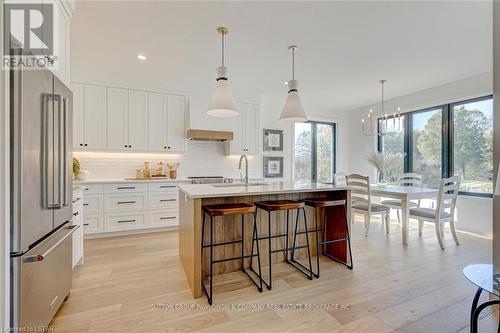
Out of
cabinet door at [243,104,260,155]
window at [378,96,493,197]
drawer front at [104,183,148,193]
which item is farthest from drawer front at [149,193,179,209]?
window at [378,96,493,197]

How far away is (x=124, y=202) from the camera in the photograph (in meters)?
3.86

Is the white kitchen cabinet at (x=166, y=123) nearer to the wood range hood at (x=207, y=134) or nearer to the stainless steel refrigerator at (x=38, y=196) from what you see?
the wood range hood at (x=207, y=134)

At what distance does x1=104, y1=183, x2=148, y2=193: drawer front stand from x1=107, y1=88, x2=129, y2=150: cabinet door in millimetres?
662

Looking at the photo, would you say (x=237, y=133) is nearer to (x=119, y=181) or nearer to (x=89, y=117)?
(x=119, y=181)

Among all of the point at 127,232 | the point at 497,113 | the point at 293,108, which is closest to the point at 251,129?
the point at 293,108

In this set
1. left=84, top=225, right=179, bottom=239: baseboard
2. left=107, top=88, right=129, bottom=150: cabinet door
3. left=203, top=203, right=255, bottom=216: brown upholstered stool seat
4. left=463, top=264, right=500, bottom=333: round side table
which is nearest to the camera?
left=463, top=264, right=500, bottom=333: round side table

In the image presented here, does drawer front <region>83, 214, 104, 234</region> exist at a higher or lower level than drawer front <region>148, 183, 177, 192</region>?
lower

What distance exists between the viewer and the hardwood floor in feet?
5.60

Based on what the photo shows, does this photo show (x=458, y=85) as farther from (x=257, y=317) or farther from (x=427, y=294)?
(x=257, y=317)

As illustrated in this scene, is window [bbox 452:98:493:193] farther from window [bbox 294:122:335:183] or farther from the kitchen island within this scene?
the kitchen island

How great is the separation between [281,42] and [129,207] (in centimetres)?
327

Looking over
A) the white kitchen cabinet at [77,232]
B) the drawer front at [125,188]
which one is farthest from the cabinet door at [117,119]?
the white kitchen cabinet at [77,232]

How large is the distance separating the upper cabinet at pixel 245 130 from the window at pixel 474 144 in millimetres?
3569

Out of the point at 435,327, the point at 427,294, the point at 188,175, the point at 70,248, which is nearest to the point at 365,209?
the point at 427,294
